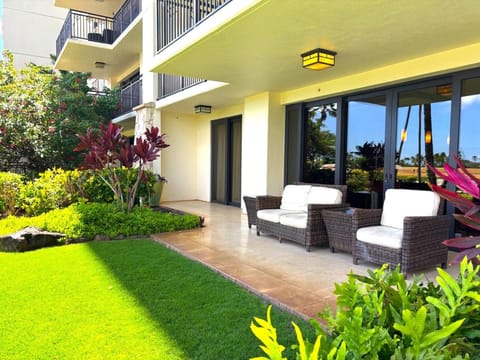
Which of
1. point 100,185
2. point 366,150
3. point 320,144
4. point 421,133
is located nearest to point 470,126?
point 421,133

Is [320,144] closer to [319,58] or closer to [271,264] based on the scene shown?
[319,58]

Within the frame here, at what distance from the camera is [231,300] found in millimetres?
3307

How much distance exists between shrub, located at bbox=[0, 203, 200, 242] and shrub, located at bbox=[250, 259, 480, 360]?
17.7ft

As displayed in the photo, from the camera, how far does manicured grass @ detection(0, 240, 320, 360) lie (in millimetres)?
2469

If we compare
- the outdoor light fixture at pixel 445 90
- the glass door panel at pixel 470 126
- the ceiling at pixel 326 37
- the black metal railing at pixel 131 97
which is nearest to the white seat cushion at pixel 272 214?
the ceiling at pixel 326 37

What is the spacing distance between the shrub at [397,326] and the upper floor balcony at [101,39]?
1159 cm

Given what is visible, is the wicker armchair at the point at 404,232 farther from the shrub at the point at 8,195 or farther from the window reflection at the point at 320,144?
the shrub at the point at 8,195

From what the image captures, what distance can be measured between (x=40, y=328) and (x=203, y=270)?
1.87 m

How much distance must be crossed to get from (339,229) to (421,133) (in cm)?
222

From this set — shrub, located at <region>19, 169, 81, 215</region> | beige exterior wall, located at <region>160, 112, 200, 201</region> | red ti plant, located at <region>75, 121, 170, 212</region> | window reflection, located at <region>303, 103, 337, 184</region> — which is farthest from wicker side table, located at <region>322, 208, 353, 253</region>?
beige exterior wall, located at <region>160, 112, 200, 201</region>

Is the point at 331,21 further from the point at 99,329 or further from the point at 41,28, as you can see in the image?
the point at 41,28

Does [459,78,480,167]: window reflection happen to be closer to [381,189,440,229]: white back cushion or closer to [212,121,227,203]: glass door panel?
[381,189,440,229]: white back cushion

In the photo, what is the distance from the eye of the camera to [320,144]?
7.38 m

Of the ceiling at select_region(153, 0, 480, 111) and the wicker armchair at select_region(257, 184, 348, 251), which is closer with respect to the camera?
the ceiling at select_region(153, 0, 480, 111)
